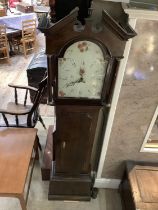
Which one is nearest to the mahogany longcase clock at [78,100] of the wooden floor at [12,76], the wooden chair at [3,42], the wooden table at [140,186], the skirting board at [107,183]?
the skirting board at [107,183]

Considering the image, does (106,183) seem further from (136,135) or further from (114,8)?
(114,8)

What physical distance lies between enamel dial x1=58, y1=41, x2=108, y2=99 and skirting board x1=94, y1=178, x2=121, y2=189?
3.40 feet

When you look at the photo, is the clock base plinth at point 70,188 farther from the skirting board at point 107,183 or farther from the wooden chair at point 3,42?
the wooden chair at point 3,42

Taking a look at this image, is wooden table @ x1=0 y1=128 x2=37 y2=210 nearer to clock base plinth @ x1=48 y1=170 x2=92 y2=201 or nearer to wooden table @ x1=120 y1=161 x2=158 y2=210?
clock base plinth @ x1=48 y1=170 x2=92 y2=201

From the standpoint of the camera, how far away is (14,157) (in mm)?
1731

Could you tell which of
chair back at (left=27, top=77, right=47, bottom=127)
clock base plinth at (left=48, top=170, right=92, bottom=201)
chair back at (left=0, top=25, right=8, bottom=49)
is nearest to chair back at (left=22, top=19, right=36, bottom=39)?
chair back at (left=0, top=25, right=8, bottom=49)

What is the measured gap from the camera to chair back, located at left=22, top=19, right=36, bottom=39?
434cm

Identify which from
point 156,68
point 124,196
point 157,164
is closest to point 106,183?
point 124,196

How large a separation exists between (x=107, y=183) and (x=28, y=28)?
3583 millimetres

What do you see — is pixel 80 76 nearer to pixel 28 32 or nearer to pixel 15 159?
pixel 15 159

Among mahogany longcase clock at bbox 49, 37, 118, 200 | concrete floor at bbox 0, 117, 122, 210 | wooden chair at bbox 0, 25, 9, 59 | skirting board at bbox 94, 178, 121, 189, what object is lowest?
concrete floor at bbox 0, 117, 122, 210

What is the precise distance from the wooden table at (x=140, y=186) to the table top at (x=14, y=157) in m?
0.84

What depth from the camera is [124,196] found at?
1890 mm

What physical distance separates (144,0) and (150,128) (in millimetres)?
912
